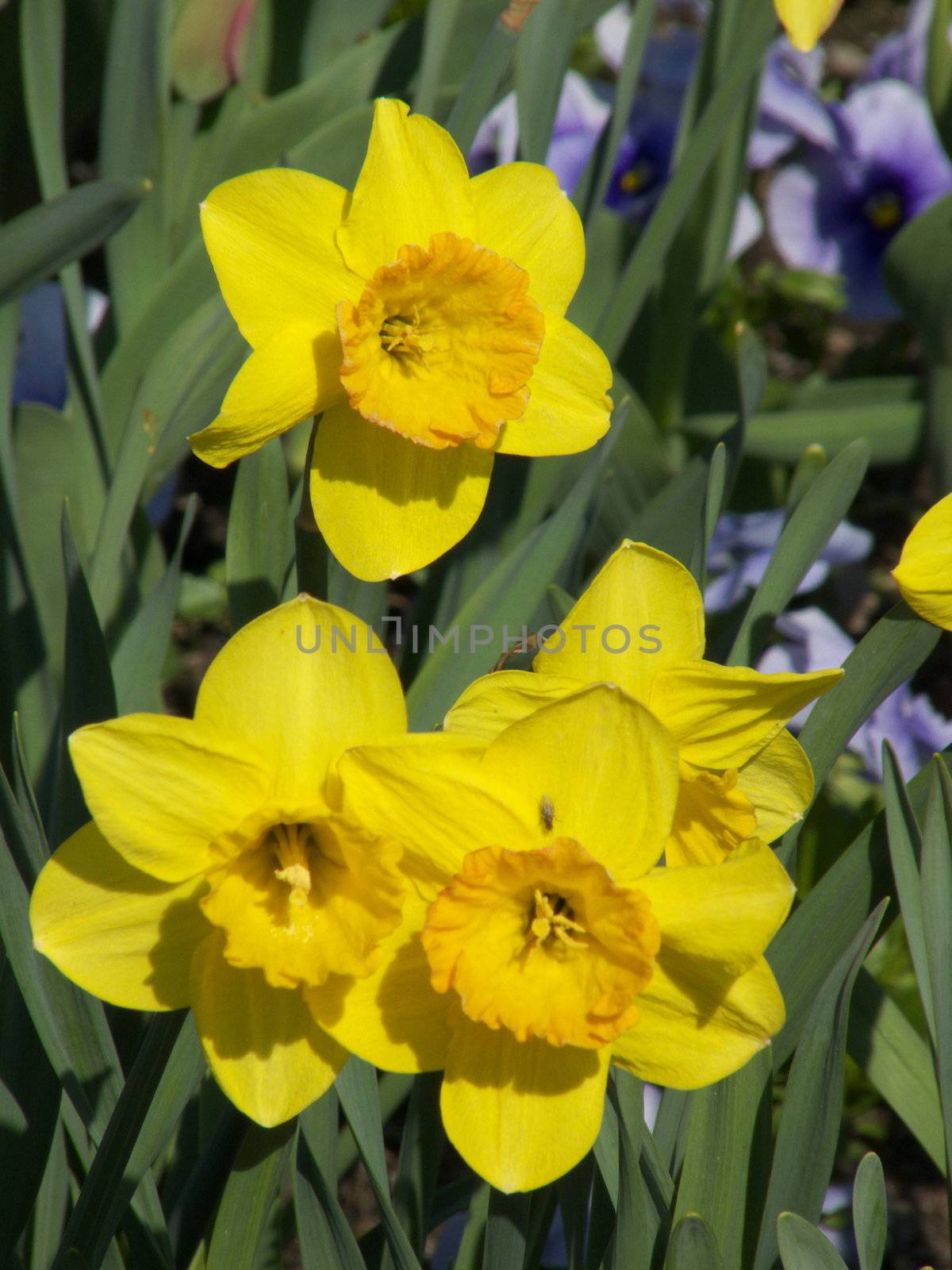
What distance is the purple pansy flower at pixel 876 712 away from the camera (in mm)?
1788

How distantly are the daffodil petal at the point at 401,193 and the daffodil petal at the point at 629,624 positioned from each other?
36 cm

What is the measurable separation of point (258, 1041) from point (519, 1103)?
200 millimetres

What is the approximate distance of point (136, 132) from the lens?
5.59 ft

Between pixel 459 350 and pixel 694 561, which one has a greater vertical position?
pixel 459 350

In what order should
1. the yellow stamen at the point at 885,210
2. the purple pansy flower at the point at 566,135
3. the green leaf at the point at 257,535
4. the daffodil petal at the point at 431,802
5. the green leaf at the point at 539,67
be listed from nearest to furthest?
the daffodil petal at the point at 431,802 → the green leaf at the point at 257,535 → the green leaf at the point at 539,67 → the purple pansy flower at the point at 566,135 → the yellow stamen at the point at 885,210

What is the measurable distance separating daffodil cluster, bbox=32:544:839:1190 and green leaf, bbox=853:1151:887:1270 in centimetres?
22

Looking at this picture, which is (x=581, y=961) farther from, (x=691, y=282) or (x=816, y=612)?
(x=691, y=282)

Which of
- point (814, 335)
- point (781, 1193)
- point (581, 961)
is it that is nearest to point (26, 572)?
point (581, 961)

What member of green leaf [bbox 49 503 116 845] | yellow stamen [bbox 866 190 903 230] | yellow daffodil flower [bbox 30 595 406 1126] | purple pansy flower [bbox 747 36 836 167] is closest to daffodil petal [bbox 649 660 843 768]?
yellow daffodil flower [bbox 30 595 406 1126]

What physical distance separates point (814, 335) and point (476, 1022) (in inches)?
88.9

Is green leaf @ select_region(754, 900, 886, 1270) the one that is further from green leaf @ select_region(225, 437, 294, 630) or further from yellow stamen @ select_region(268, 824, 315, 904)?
green leaf @ select_region(225, 437, 294, 630)

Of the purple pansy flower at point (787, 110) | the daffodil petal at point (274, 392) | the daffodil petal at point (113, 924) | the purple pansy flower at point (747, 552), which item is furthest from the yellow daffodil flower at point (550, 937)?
the purple pansy flower at point (787, 110)

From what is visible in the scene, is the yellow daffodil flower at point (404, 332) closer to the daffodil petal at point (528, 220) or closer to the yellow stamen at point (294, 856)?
the daffodil petal at point (528, 220)

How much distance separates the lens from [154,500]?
75.7 inches
